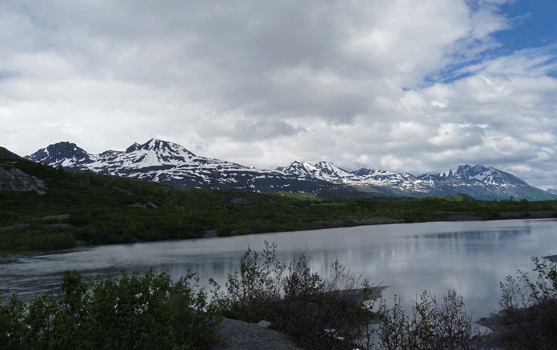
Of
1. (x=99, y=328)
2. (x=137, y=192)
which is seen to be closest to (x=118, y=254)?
(x=99, y=328)

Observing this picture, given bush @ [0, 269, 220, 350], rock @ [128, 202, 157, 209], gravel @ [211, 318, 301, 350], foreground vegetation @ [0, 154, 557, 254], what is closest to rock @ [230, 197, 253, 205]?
foreground vegetation @ [0, 154, 557, 254]

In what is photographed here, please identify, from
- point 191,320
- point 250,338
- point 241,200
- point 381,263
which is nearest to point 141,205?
point 241,200

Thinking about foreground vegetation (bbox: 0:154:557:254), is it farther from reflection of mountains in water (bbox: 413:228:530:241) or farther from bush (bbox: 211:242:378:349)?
bush (bbox: 211:242:378:349)

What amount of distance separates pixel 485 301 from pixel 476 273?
7.11 m

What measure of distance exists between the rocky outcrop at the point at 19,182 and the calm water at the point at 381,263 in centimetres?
3815

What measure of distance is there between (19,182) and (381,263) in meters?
70.5

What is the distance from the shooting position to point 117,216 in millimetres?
56000

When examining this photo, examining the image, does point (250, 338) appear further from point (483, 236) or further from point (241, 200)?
point (241, 200)

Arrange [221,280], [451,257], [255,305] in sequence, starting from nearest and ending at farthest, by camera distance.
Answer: [255,305] → [221,280] → [451,257]

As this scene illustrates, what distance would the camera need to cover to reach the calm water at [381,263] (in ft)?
68.6

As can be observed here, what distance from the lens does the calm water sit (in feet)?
68.6

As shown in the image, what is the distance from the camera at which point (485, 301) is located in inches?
703

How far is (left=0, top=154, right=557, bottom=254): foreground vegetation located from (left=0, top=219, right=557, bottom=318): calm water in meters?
6.06

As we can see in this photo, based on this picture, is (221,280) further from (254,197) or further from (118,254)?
(254,197)
